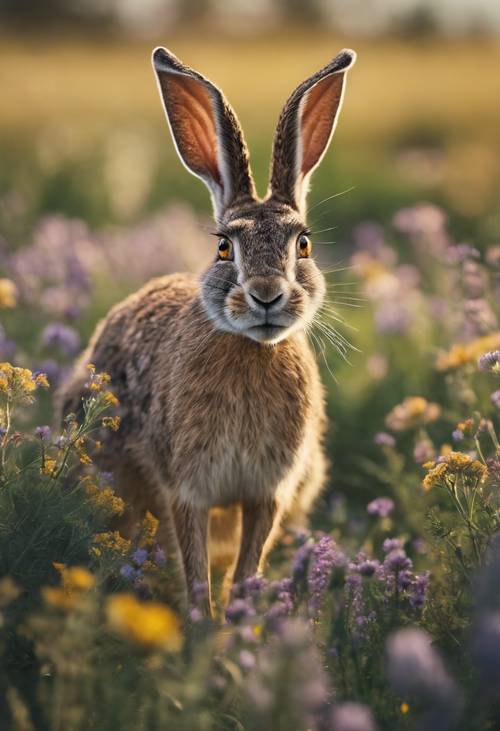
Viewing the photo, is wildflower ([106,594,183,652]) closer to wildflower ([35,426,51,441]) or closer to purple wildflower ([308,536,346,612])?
purple wildflower ([308,536,346,612])

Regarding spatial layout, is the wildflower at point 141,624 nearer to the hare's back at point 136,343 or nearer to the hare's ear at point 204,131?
the hare's back at point 136,343

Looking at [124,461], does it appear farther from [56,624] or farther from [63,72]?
[63,72]

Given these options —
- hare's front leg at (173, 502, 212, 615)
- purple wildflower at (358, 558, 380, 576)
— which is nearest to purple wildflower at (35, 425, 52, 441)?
hare's front leg at (173, 502, 212, 615)

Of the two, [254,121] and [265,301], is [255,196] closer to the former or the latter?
[265,301]

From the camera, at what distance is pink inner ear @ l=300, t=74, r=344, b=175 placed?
5137 mm

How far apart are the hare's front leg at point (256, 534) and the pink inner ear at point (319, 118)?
5.38 feet

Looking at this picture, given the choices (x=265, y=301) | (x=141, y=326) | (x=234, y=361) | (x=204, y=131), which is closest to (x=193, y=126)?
(x=204, y=131)

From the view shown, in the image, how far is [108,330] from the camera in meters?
5.83

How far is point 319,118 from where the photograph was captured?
17.1 feet

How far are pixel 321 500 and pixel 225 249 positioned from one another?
1951 millimetres

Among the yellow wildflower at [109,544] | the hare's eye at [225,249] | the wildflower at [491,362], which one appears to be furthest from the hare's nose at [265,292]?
the yellow wildflower at [109,544]

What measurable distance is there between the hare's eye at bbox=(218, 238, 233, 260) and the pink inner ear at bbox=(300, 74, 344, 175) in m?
0.72

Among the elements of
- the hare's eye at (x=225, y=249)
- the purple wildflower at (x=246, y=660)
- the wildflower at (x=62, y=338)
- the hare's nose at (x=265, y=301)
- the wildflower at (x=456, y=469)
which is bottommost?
the wildflower at (x=62, y=338)

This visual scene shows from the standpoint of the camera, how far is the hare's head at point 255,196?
4.34m
